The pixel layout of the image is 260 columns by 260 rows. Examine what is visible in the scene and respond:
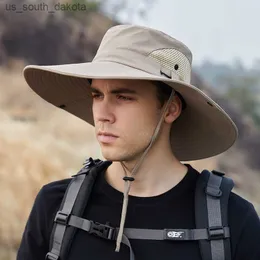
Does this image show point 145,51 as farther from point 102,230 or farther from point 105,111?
point 102,230

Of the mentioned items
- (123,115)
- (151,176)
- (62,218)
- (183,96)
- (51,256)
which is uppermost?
(183,96)

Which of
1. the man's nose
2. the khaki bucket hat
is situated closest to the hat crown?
the khaki bucket hat

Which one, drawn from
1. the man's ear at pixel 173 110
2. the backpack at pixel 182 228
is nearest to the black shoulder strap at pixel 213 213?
the backpack at pixel 182 228

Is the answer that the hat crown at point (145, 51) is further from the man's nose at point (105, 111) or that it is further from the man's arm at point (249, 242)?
the man's arm at point (249, 242)

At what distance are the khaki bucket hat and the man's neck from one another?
18cm

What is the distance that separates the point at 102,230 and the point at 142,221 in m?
0.11

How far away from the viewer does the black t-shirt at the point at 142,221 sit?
1.65 meters

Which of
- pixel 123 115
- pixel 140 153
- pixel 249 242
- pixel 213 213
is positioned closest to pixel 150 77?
pixel 123 115

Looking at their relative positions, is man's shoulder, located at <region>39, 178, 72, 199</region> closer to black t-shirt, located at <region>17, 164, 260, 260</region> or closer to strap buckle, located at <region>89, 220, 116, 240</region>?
black t-shirt, located at <region>17, 164, 260, 260</region>

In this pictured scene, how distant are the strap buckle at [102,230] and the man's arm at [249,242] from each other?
0.33 m

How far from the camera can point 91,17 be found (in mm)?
4582

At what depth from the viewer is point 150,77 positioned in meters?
1.60

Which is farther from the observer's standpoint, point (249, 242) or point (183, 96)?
point (183, 96)

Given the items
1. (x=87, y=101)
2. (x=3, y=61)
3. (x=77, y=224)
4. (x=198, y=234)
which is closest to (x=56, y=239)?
(x=77, y=224)
